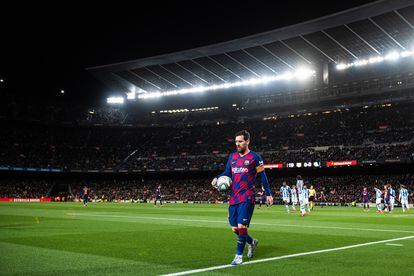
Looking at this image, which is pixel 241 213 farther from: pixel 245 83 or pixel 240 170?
pixel 245 83

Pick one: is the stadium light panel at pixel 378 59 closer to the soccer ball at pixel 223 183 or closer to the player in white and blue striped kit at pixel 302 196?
the player in white and blue striped kit at pixel 302 196

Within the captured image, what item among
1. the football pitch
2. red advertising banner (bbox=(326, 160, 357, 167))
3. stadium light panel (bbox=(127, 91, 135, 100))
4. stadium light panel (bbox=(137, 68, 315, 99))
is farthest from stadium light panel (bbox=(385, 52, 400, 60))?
the football pitch

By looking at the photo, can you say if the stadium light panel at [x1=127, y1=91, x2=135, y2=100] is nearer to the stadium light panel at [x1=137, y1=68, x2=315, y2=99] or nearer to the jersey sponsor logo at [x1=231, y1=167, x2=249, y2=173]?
the stadium light panel at [x1=137, y1=68, x2=315, y2=99]

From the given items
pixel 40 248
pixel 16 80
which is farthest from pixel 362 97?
pixel 40 248

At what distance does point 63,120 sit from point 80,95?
6.41 m

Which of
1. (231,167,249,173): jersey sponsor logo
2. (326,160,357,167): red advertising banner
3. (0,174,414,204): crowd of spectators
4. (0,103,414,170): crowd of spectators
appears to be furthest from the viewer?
(0,103,414,170): crowd of spectators

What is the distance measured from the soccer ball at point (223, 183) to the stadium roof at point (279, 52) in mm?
47506

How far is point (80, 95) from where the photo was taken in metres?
85.7

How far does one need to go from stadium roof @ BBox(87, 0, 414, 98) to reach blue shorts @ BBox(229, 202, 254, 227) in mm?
47683

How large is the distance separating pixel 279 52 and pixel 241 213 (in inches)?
2344

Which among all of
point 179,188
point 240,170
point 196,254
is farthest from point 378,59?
point 240,170

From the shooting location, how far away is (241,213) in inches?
355

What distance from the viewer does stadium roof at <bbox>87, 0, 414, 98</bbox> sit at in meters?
54.4

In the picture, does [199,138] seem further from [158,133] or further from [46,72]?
[46,72]
